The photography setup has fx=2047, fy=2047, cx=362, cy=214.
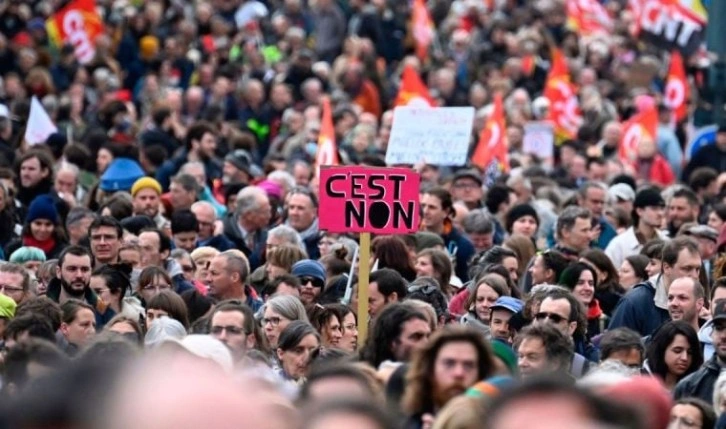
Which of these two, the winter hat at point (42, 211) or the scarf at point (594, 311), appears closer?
the scarf at point (594, 311)

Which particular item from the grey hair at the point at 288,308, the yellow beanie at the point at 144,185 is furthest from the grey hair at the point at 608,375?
the yellow beanie at the point at 144,185

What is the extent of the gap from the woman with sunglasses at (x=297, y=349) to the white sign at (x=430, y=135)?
7556 mm

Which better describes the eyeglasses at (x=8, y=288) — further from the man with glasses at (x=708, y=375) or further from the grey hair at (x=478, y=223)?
the grey hair at (x=478, y=223)

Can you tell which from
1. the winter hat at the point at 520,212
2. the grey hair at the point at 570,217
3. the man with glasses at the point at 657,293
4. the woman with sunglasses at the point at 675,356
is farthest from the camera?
the winter hat at the point at 520,212

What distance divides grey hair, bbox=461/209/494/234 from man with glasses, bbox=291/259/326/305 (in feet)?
9.64

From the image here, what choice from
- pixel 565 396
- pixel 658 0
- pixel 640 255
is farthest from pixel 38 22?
pixel 565 396

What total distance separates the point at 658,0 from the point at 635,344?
50.1 ft

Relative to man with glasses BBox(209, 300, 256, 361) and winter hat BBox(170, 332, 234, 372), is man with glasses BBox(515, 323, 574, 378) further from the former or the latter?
winter hat BBox(170, 332, 234, 372)

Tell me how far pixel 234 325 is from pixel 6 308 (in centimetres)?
158

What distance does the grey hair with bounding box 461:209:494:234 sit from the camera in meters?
14.9

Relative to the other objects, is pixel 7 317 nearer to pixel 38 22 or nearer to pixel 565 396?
pixel 565 396

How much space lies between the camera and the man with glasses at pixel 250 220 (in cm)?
1533

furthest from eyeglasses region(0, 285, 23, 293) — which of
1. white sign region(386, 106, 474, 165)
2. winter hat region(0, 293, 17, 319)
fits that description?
white sign region(386, 106, 474, 165)

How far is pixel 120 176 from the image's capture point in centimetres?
1672
